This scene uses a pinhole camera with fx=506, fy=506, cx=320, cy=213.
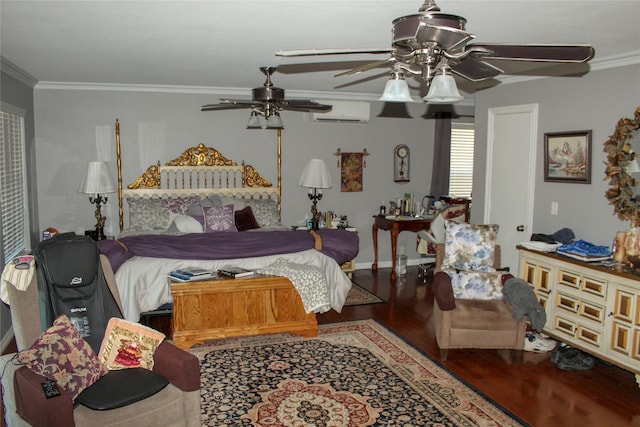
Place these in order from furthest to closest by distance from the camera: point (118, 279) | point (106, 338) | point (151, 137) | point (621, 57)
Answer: point (151, 137) < point (118, 279) < point (621, 57) < point (106, 338)

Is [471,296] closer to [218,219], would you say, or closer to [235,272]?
[235,272]

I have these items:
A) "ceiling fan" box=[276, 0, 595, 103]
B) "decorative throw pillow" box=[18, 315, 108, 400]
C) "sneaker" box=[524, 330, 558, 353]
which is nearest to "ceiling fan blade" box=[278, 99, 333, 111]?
"ceiling fan" box=[276, 0, 595, 103]

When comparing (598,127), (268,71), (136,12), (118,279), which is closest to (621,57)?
(598,127)

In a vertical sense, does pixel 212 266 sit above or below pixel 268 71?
below

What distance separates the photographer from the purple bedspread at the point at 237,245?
15.8 ft

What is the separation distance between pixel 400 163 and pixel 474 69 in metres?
5.13

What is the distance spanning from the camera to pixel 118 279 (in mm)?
4602

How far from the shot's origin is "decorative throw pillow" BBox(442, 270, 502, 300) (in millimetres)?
4523

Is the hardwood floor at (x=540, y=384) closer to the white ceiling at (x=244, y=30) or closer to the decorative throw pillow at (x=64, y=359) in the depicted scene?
the white ceiling at (x=244, y=30)

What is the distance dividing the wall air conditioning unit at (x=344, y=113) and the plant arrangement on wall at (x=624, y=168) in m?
3.53

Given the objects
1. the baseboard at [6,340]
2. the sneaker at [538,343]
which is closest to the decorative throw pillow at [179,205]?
the baseboard at [6,340]

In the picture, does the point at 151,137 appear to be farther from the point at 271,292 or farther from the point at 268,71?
the point at 271,292

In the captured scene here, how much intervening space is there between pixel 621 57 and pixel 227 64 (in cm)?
350

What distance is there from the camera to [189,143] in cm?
670
